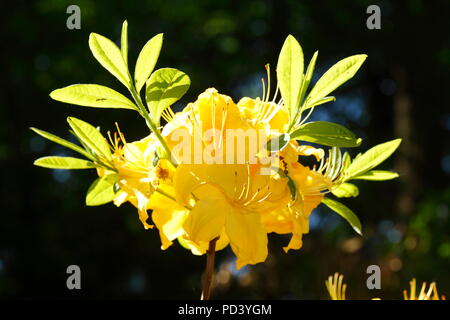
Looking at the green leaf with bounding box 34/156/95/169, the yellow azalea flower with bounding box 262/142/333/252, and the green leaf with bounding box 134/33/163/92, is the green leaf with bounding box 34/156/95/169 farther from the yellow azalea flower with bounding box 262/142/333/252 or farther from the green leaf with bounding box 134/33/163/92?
the yellow azalea flower with bounding box 262/142/333/252

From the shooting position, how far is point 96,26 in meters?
4.70

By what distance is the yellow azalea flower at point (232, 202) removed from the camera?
69cm

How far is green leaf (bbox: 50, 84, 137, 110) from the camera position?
72cm

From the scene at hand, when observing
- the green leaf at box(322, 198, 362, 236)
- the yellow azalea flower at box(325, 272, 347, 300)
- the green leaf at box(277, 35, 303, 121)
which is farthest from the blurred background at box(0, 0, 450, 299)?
the green leaf at box(277, 35, 303, 121)

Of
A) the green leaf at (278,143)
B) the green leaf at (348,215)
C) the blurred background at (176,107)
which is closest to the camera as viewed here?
the green leaf at (278,143)

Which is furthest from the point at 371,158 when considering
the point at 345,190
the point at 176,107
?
the point at 176,107

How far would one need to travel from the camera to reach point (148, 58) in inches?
29.7

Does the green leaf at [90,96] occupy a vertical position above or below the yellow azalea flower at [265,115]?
above

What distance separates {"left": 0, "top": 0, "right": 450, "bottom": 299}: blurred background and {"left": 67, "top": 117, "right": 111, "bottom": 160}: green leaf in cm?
299

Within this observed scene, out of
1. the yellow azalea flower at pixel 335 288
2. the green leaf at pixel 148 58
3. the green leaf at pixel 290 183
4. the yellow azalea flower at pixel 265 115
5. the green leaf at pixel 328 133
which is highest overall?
the green leaf at pixel 148 58

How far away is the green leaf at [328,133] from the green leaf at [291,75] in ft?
0.16

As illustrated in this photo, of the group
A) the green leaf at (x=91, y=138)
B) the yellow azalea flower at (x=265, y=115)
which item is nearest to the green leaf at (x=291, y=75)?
the yellow azalea flower at (x=265, y=115)

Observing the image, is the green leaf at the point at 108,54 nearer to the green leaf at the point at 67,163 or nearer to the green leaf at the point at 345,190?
the green leaf at the point at 67,163

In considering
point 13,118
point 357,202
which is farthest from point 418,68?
point 13,118
